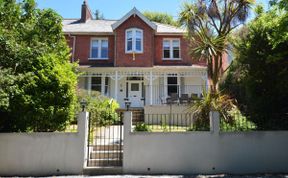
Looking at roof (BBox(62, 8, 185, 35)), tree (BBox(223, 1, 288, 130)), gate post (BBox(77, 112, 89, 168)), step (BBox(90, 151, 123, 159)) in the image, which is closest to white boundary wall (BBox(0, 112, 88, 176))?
gate post (BBox(77, 112, 89, 168))

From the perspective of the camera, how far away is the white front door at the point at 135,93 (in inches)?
976

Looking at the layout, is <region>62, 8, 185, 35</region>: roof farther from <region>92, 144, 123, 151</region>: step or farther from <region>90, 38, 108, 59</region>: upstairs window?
<region>92, 144, 123, 151</region>: step

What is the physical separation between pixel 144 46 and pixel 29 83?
1484 cm

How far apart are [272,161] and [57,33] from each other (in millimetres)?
10006

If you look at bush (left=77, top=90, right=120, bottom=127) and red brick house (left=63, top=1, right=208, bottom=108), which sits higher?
red brick house (left=63, top=1, right=208, bottom=108)

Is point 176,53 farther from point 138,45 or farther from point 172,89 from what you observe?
point 138,45

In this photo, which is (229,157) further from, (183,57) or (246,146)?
(183,57)

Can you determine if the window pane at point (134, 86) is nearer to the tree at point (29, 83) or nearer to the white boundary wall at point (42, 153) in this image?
the tree at point (29, 83)

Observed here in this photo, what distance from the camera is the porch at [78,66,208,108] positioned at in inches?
942

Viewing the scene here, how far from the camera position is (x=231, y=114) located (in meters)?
12.3

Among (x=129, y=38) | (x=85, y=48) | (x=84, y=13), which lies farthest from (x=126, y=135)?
(x=84, y=13)

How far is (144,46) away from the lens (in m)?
24.7

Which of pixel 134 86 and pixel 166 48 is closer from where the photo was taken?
pixel 134 86

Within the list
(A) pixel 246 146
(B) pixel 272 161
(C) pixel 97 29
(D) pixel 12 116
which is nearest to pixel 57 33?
(D) pixel 12 116
